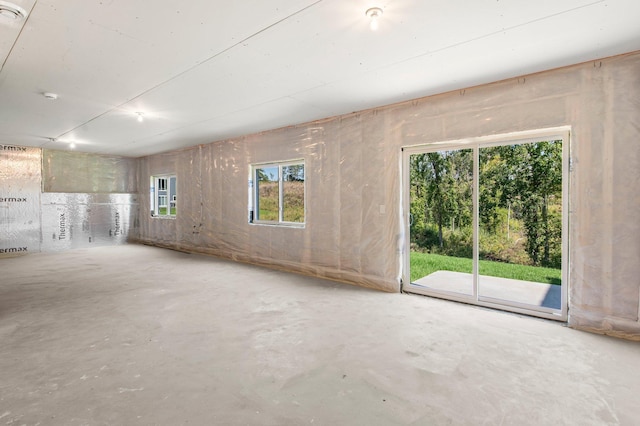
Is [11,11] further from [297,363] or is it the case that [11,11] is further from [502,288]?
[502,288]

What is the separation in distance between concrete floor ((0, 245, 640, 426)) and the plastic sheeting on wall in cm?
443

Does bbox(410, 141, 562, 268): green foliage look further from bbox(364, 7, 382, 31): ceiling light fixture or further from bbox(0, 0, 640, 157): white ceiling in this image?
bbox(364, 7, 382, 31): ceiling light fixture

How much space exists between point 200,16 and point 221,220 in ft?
15.0

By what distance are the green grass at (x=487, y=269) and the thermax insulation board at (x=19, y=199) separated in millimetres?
8025

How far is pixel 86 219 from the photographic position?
7652 mm

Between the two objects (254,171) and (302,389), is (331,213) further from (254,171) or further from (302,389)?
(302,389)

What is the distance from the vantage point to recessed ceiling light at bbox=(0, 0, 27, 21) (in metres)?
1.89

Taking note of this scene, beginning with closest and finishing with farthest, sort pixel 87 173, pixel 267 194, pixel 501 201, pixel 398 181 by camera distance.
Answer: pixel 398 181, pixel 267 194, pixel 501 201, pixel 87 173

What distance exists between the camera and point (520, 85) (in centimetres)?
302

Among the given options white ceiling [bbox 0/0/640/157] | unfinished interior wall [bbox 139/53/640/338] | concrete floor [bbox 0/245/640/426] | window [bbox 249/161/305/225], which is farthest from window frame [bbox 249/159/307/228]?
concrete floor [bbox 0/245/640/426]

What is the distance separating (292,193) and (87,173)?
5587 millimetres

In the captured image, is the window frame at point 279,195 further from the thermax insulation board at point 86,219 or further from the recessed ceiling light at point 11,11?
the thermax insulation board at point 86,219

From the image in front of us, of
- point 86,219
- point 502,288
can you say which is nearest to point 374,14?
point 502,288

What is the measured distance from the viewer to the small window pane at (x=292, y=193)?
17.7ft
